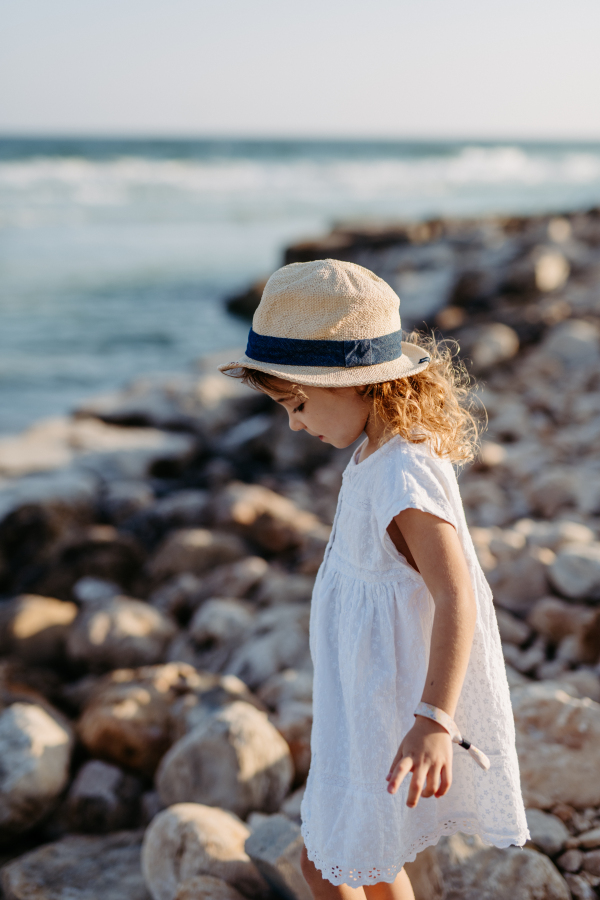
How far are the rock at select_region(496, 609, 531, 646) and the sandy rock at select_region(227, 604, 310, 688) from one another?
725mm

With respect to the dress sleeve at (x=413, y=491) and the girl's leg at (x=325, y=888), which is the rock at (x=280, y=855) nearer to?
the girl's leg at (x=325, y=888)

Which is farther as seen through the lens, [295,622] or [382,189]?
[382,189]

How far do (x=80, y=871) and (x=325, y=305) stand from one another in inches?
66.2

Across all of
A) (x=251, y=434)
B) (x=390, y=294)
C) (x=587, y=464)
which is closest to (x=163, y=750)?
(x=390, y=294)

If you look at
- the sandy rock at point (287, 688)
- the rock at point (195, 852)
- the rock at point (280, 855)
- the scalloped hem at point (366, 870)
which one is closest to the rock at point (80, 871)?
the rock at point (195, 852)

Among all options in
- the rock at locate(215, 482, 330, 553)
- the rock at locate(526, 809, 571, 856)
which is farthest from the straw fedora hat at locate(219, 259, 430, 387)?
the rock at locate(215, 482, 330, 553)

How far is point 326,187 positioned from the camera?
29.6 m

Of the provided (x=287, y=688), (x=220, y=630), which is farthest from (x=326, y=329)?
(x=220, y=630)

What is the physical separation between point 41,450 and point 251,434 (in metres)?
1.54

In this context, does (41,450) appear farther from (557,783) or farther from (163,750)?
(557,783)

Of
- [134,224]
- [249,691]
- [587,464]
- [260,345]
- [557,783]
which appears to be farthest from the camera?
[134,224]

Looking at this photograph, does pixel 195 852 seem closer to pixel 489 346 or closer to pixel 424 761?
pixel 424 761

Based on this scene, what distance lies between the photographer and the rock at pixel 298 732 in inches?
88.4

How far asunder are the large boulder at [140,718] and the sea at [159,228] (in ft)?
13.6
